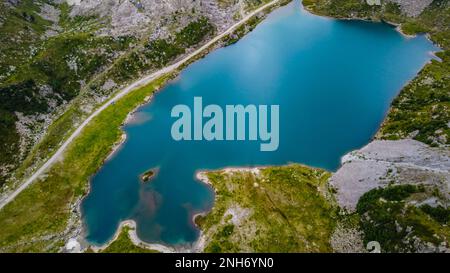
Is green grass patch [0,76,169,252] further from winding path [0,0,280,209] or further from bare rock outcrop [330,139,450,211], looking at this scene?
bare rock outcrop [330,139,450,211]

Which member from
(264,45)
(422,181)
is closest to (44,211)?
(422,181)

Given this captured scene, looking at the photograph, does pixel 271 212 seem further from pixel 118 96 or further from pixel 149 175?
pixel 118 96

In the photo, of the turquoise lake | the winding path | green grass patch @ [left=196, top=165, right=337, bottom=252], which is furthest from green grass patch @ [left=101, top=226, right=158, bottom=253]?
the winding path

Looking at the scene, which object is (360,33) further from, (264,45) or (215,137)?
(215,137)

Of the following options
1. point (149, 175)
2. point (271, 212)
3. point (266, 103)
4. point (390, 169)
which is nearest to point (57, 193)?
point (149, 175)

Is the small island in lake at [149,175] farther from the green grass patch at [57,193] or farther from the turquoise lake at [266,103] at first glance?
the green grass patch at [57,193]

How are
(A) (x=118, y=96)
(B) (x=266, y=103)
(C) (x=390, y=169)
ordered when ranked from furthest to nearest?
(A) (x=118, y=96) → (B) (x=266, y=103) → (C) (x=390, y=169)

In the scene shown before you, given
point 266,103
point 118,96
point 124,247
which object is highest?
point 266,103
